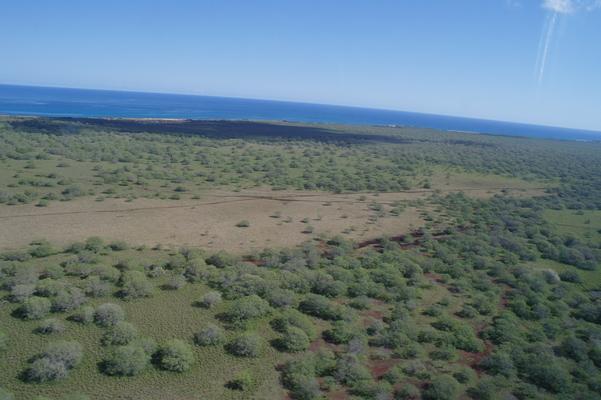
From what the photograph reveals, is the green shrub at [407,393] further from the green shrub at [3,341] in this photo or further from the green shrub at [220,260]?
the green shrub at [3,341]

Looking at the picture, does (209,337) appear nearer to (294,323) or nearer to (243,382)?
(243,382)

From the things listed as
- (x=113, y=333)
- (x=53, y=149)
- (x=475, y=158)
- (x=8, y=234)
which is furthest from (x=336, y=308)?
(x=475, y=158)

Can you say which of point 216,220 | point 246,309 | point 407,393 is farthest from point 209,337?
point 216,220

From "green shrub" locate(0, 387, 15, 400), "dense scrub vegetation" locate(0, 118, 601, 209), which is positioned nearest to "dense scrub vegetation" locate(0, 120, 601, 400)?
"green shrub" locate(0, 387, 15, 400)

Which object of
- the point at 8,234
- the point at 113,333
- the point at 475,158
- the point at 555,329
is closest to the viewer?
the point at 113,333

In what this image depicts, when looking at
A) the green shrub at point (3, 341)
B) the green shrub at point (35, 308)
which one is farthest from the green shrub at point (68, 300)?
the green shrub at point (3, 341)

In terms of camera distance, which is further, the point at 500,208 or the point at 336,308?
the point at 500,208

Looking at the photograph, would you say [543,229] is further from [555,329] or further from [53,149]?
[53,149]
